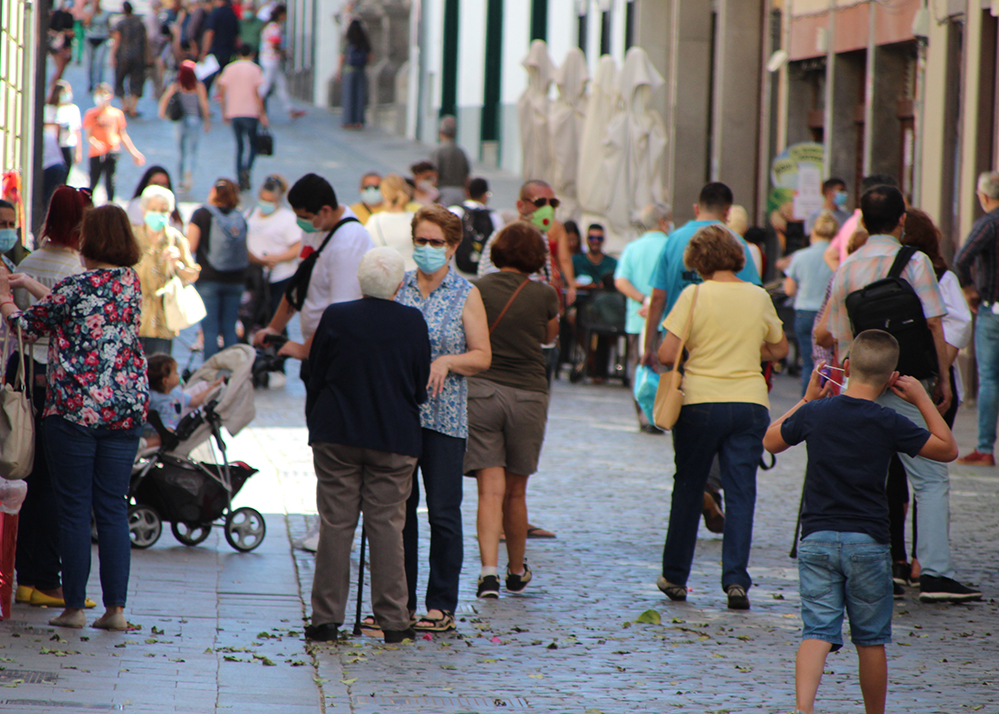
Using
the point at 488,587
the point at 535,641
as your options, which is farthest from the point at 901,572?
the point at 535,641

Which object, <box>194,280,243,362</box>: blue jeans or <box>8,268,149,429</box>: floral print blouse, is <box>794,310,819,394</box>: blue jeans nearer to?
<box>194,280,243,362</box>: blue jeans

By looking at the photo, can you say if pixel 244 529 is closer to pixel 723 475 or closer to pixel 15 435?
pixel 15 435

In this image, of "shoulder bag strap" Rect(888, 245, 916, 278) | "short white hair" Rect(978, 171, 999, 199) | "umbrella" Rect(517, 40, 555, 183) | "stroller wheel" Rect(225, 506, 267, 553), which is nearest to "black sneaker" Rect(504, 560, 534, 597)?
"stroller wheel" Rect(225, 506, 267, 553)

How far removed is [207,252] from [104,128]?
9211 mm

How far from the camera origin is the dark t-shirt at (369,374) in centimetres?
638

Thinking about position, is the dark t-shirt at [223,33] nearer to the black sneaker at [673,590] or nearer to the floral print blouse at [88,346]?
the black sneaker at [673,590]

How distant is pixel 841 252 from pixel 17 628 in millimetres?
9216

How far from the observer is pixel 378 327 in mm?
6402

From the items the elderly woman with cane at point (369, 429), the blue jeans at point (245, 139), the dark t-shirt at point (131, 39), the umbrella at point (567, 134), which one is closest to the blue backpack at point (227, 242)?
the elderly woman with cane at point (369, 429)

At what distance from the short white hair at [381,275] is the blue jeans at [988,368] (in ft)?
20.7

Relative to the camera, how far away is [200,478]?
8.31 m

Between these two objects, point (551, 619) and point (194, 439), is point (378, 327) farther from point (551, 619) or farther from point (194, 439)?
point (194, 439)

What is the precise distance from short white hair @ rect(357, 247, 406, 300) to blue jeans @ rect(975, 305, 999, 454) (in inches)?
248

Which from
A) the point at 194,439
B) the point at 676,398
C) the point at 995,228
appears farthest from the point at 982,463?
the point at 194,439
